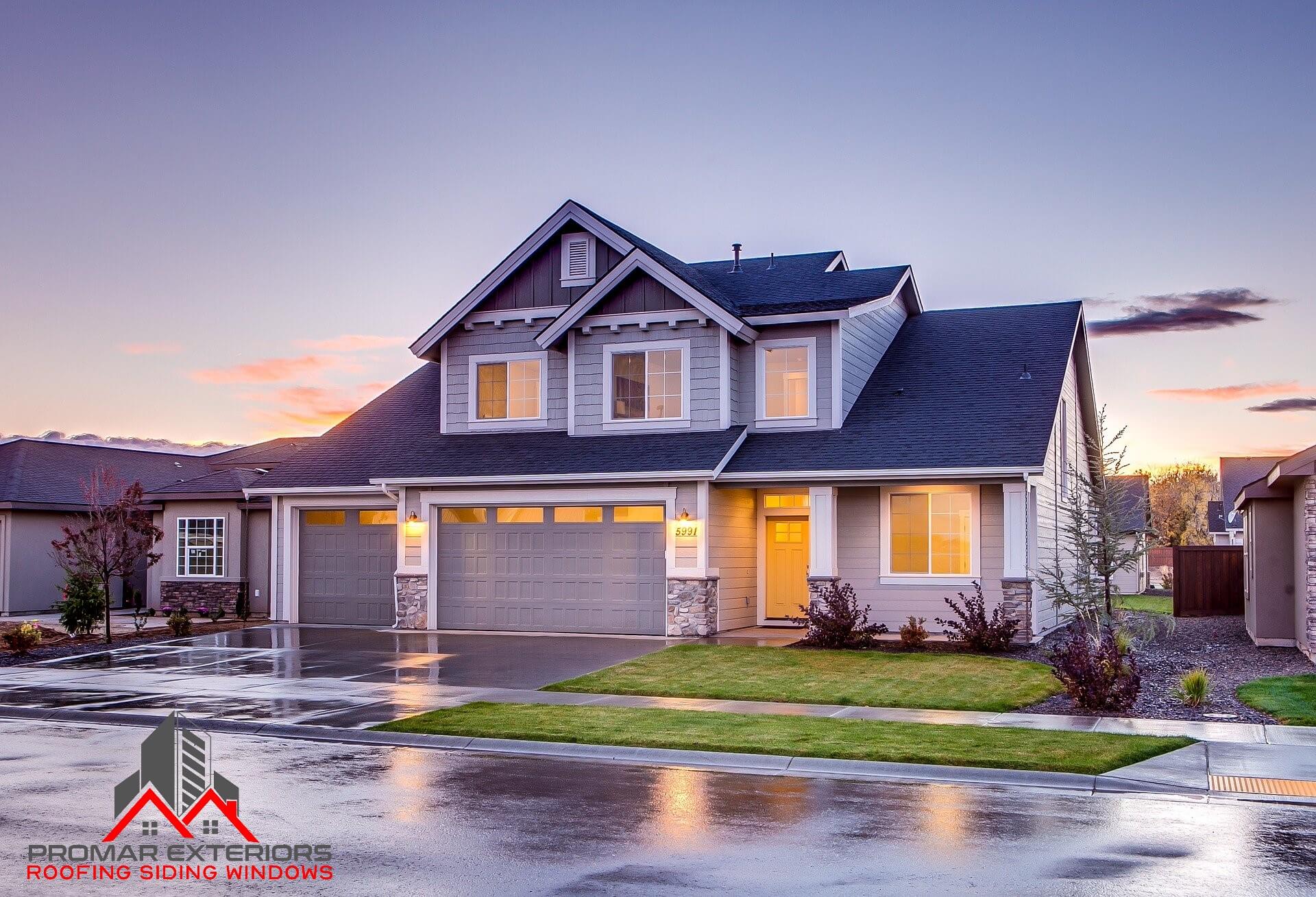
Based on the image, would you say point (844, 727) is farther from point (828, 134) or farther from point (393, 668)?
point (828, 134)

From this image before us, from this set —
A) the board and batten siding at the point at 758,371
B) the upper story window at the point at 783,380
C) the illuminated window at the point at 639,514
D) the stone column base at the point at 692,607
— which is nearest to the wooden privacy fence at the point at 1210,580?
the board and batten siding at the point at 758,371

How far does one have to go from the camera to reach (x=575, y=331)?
25.3m

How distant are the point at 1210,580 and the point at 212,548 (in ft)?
82.5

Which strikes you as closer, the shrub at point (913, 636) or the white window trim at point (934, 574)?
the shrub at point (913, 636)

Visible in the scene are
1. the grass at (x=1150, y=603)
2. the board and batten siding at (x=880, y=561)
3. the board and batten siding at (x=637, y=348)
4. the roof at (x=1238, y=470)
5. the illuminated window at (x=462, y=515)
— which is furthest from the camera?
the roof at (x=1238, y=470)

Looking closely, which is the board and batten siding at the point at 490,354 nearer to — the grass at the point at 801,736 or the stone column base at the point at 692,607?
the stone column base at the point at 692,607

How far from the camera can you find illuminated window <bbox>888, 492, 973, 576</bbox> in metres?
22.4

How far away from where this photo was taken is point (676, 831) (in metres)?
8.53

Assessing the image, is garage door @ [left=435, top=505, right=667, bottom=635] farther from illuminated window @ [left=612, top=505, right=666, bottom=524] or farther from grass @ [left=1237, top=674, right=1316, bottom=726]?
grass @ [left=1237, top=674, right=1316, bottom=726]

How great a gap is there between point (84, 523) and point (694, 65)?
20657mm

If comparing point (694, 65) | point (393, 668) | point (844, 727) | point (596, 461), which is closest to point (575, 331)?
point (596, 461)

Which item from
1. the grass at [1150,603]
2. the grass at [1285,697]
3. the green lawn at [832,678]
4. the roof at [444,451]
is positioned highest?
the roof at [444,451]

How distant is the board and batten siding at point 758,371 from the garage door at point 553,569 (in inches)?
123

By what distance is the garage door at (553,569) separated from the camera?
23.6 m
